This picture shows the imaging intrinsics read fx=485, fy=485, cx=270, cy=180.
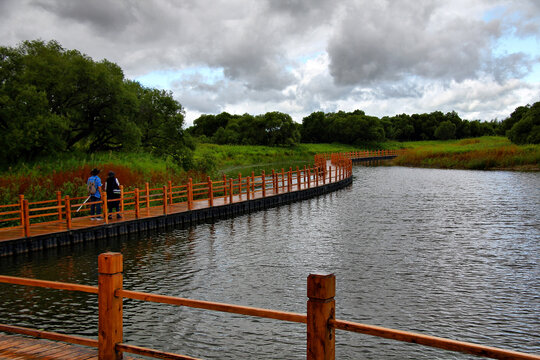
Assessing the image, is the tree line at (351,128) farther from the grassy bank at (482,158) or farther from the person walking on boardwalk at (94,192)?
the person walking on boardwalk at (94,192)

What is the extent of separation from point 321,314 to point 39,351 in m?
4.04

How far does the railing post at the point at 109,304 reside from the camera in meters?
5.64

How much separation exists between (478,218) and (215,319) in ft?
57.2

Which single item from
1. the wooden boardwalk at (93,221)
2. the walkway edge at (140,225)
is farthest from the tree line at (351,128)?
the wooden boardwalk at (93,221)

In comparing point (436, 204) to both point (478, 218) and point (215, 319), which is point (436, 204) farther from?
point (215, 319)

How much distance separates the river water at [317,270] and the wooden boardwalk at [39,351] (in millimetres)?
3163

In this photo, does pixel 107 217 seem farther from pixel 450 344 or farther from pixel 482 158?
pixel 482 158

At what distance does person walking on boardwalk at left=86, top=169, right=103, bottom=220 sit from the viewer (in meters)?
20.3

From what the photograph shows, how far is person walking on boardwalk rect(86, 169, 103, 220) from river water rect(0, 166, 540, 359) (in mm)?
2335

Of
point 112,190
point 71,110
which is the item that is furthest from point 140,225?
point 71,110

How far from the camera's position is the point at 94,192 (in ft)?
67.3

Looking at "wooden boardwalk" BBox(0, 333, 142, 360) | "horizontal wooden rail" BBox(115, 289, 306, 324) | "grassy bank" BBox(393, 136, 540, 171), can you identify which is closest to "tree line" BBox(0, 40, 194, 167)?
"wooden boardwalk" BBox(0, 333, 142, 360)

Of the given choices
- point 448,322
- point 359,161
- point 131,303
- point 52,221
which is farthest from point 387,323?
point 359,161

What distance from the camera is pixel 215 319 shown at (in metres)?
11.0
